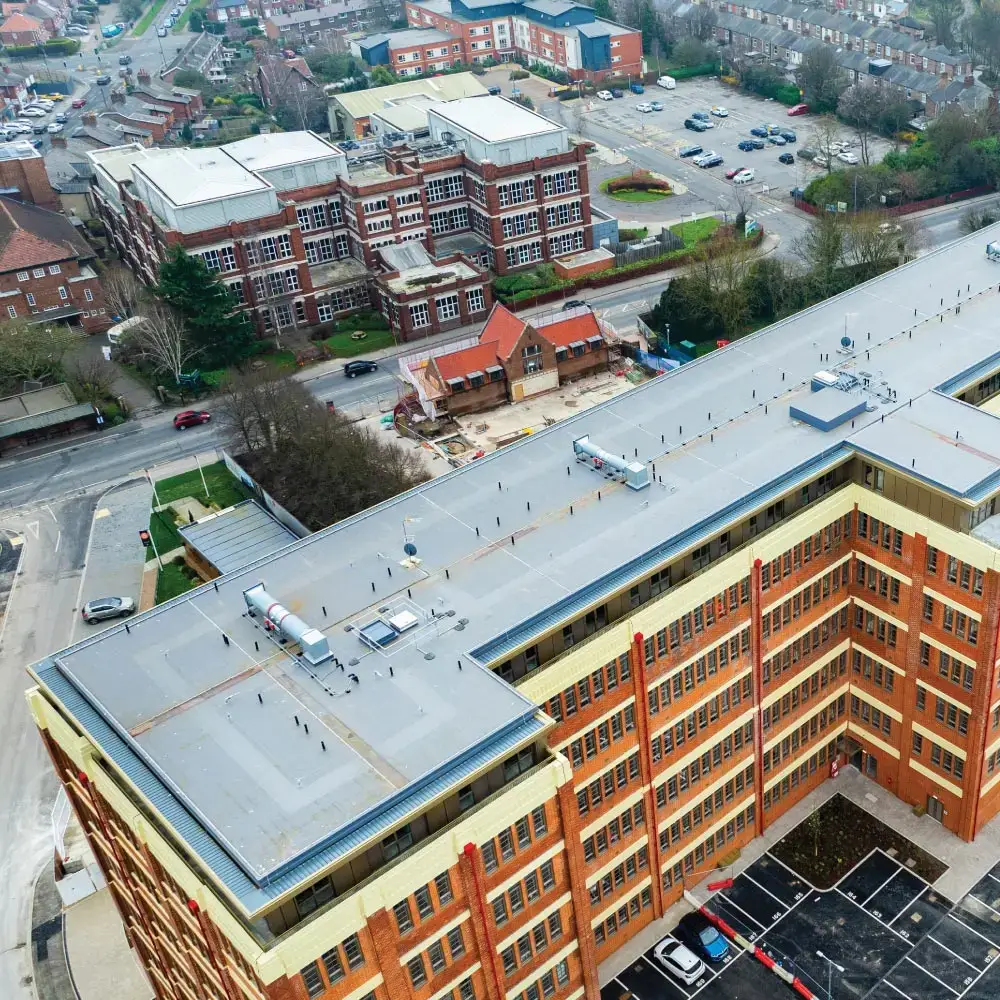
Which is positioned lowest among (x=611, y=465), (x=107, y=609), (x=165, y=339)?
(x=107, y=609)

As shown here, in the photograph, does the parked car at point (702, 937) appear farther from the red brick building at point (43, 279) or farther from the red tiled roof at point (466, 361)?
the red brick building at point (43, 279)

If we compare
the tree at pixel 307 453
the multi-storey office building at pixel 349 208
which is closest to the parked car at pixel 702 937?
the tree at pixel 307 453

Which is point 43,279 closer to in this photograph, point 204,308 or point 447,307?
point 204,308

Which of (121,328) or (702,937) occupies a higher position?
(121,328)

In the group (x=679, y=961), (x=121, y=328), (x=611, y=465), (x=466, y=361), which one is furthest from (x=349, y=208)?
(x=679, y=961)

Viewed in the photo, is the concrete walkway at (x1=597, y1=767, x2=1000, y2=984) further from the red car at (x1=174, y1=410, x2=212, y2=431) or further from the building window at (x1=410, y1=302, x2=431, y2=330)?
the building window at (x1=410, y1=302, x2=431, y2=330)

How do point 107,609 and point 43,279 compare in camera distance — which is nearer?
point 107,609

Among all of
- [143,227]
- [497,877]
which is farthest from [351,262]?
[497,877]
